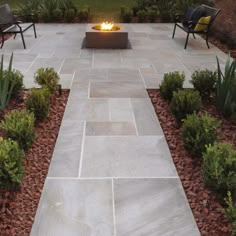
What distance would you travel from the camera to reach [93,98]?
159 inches

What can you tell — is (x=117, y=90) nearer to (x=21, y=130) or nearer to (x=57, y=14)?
(x=21, y=130)

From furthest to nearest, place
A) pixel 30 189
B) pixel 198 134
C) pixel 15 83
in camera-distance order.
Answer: pixel 15 83 → pixel 198 134 → pixel 30 189

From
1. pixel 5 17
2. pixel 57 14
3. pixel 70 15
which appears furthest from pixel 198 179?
pixel 57 14

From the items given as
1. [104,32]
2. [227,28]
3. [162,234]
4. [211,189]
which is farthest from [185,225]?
[227,28]

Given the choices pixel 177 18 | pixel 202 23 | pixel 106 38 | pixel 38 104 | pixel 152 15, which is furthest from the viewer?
pixel 152 15

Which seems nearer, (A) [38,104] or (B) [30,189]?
(B) [30,189]

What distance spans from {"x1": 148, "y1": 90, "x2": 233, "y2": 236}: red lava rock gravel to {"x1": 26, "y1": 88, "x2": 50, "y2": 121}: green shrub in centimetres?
124

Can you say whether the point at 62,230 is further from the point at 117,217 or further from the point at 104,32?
the point at 104,32

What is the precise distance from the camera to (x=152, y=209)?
7.11 ft

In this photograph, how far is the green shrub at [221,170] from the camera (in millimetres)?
2125

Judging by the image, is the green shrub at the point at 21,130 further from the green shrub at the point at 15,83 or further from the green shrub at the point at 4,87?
the green shrub at the point at 15,83

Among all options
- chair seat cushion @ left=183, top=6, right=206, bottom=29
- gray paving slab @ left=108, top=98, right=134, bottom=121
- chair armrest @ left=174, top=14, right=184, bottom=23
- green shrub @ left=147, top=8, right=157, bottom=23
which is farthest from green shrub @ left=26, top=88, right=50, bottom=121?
green shrub @ left=147, top=8, right=157, bottom=23

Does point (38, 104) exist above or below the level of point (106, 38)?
above

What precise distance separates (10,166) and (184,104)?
1.85 meters
